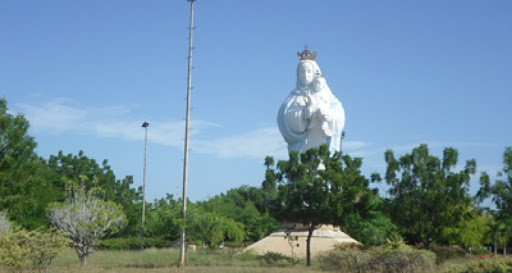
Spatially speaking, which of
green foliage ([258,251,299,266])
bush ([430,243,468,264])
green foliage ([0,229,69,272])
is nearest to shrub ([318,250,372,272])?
green foliage ([258,251,299,266])

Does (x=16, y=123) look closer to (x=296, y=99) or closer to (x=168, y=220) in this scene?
(x=168, y=220)

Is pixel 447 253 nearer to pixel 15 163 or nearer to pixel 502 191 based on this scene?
pixel 502 191

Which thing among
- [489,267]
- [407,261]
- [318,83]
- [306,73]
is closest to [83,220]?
[407,261]

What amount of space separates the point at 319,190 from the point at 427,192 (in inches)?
157

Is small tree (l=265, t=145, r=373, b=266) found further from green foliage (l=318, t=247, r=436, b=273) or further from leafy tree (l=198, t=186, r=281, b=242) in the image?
leafy tree (l=198, t=186, r=281, b=242)

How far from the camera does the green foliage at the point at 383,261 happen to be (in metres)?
19.1

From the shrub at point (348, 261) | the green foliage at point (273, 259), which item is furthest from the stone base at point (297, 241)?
the shrub at point (348, 261)

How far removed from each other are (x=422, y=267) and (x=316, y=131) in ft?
53.6

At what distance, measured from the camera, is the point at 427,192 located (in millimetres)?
23719

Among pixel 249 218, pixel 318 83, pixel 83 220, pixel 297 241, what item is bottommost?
pixel 297 241

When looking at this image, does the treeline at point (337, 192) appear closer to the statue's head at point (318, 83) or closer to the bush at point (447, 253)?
the bush at point (447, 253)

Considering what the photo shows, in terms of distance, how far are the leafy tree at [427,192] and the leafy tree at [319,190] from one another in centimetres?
131

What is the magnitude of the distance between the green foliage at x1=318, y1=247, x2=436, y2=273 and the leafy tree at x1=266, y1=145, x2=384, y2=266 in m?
3.98

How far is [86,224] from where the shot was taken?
21062 millimetres
